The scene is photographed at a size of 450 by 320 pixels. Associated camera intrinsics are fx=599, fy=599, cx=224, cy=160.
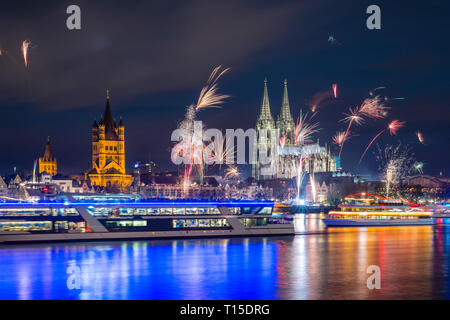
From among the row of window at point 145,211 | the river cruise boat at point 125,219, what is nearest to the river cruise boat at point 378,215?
the river cruise boat at point 125,219

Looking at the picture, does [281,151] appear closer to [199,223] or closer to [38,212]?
[199,223]

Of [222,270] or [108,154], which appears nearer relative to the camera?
[222,270]

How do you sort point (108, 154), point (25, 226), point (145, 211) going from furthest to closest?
point (108, 154) < point (145, 211) < point (25, 226)

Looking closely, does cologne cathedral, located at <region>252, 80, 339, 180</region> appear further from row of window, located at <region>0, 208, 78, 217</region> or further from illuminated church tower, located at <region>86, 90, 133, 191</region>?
row of window, located at <region>0, 208, 78, 217</region>

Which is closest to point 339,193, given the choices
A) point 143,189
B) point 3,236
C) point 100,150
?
point 143,189

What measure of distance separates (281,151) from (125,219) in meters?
131

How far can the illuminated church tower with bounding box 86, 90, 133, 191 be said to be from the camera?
486 feet

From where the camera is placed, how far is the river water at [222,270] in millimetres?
25719

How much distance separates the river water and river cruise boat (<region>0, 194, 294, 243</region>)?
1.02 metres

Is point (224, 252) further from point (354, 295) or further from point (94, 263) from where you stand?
point (354, 295)

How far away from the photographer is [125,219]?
149 ft

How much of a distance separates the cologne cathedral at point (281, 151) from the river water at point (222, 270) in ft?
391

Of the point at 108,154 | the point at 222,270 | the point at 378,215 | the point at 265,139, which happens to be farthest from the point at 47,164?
the point at 222,270

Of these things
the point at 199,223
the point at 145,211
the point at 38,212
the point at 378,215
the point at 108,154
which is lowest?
the point at 378,215
